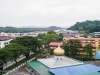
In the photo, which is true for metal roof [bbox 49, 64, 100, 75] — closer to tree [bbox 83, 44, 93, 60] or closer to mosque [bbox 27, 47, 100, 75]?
mosque [bbox 27, 47, 100, 75]

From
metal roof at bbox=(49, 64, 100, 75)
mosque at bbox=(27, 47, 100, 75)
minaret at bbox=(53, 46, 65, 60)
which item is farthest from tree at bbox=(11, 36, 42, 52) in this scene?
metal roof at bbox=(49, 64, 100, 75)

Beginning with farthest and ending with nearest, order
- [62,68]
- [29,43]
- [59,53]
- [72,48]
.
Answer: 1. [29,43]
2. [72,48]
3. [59,53]
4. [62,68]

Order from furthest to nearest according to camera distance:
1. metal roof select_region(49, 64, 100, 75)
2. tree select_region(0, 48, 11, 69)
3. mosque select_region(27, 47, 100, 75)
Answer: tree select_region(0, 48, 11, 69) < mosque select_region(27, 47, 100, 75) < metal roof select_region(49, 64, 100, 75)

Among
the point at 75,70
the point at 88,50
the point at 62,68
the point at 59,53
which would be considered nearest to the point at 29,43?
the point at 88,50

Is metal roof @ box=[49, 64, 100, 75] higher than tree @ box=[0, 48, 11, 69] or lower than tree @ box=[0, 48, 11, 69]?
lower

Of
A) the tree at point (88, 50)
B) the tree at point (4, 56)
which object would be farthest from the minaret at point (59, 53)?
the tree at point (88, 50)

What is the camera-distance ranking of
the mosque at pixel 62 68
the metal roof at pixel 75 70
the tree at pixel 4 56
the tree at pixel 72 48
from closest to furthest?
the metal roof at pixel 75 70
the mosque at pixel 62 68
the tree at pixel 4 56
the tree at pixel 72 48

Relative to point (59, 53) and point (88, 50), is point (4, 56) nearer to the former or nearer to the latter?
point (59, 53)

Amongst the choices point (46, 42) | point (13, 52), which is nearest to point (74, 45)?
point (13, 52)

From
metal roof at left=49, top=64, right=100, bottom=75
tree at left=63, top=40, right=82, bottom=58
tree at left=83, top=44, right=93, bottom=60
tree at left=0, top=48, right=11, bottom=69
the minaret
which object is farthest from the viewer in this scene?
tree at left=63, top=40, right=82, bottom=58

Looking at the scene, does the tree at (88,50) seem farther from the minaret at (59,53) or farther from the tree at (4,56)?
the tree at (4,56)

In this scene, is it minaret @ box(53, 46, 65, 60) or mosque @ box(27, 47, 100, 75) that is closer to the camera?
mosque @ box(27, 47, 100, 75)
